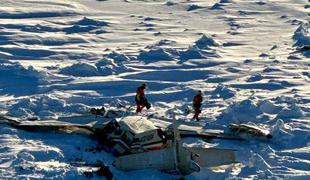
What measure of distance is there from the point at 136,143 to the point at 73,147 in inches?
69.6

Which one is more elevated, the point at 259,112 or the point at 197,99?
the point at 197,99

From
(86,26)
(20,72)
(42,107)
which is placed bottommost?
(42,107)

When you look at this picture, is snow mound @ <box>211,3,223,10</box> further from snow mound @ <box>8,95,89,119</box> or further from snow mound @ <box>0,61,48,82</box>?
snow mound @ <box>8,95,89,119</box>

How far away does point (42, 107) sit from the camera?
21.0m

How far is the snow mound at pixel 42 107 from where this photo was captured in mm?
20391

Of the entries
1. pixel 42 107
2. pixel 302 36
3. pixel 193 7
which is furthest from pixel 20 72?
pixel 193 7

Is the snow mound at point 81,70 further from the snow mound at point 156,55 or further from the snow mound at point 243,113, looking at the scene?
the snow mound at point 243,113

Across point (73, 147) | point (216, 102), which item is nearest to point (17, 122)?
point (73, 147)

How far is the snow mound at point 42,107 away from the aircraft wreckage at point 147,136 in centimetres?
119

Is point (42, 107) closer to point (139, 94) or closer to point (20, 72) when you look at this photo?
point (139, 94)

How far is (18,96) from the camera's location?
74.3 feet

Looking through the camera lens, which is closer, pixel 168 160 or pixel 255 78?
pixel 168 160

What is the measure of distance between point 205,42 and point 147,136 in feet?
47.1

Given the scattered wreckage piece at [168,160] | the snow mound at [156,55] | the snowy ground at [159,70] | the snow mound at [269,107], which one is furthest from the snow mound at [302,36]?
the scattered wreckage piece at [168,160]
